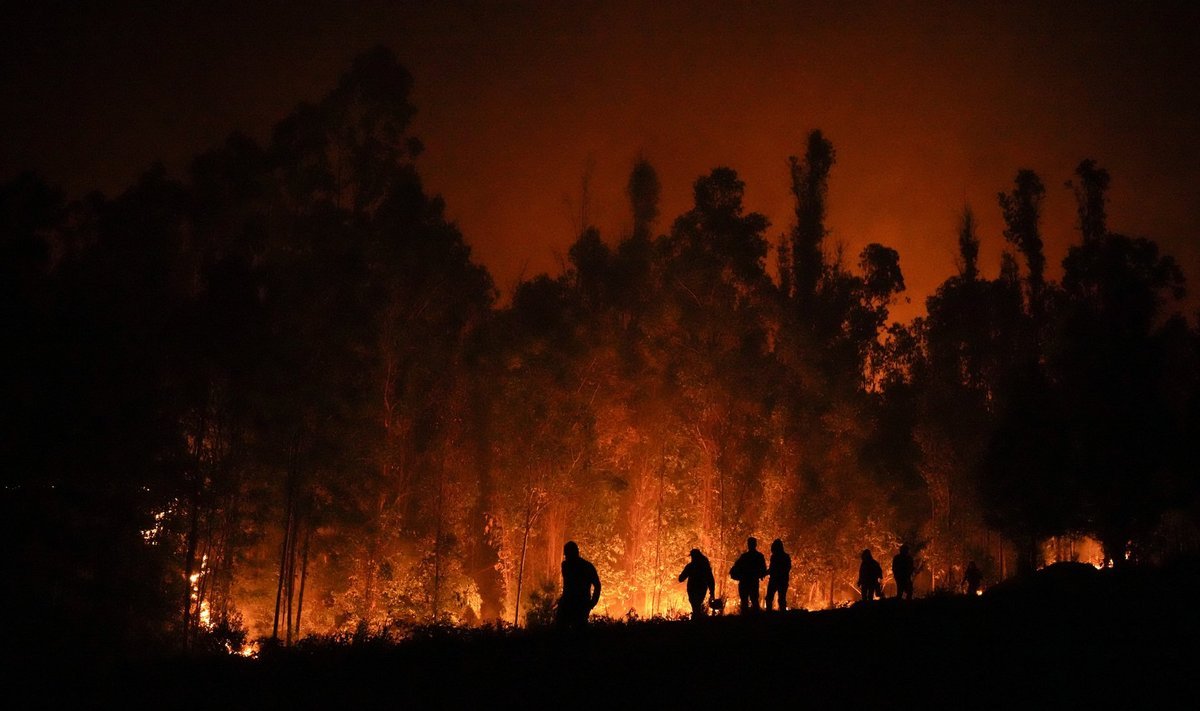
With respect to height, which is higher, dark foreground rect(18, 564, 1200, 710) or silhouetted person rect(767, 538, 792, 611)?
silhouetted person rect(767, 538, 792, 611)

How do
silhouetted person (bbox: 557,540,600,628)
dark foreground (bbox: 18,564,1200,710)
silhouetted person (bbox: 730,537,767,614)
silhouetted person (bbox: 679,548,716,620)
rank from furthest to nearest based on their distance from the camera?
silhouetted person (bbox: 730,537,767,614), silhouetted person (bbox: 679,548,716,620), silhouetted person (bbox: 557,540,600,628), dark foreground (bbox: 18,564,1200,710)

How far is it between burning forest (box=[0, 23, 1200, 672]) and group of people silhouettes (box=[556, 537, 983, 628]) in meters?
3.66

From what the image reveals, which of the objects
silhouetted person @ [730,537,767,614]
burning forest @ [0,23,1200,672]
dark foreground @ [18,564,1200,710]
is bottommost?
dark foreground @ [18,564,1200,710]

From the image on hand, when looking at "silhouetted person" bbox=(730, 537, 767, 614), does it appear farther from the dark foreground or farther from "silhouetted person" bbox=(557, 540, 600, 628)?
"silhouetted person" bbox=(557, 540, 600, 628)

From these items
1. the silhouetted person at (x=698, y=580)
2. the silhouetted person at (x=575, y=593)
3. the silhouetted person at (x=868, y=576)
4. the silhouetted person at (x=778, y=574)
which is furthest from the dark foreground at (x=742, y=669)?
the silhouetted person at (x=868, y=576)

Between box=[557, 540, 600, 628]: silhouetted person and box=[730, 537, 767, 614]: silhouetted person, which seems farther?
box=[730, 537, 767, 614]: silhouetted person

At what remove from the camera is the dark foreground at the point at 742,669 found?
9.45 meters

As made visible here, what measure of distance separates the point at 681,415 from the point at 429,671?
27142mm

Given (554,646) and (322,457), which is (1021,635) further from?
(322,457)

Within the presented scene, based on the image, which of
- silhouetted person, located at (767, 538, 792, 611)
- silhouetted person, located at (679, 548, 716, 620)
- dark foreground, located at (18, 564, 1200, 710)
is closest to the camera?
dark foreground, located at (18, 564, 1200, 710)

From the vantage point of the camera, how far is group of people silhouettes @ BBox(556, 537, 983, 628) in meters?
12.1

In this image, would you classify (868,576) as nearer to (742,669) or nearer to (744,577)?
(744,577)

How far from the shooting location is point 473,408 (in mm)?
37500

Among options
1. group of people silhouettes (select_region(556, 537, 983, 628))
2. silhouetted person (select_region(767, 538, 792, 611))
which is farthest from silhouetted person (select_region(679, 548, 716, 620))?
silhouetted person (select_region(767, 538, 792, 611))
